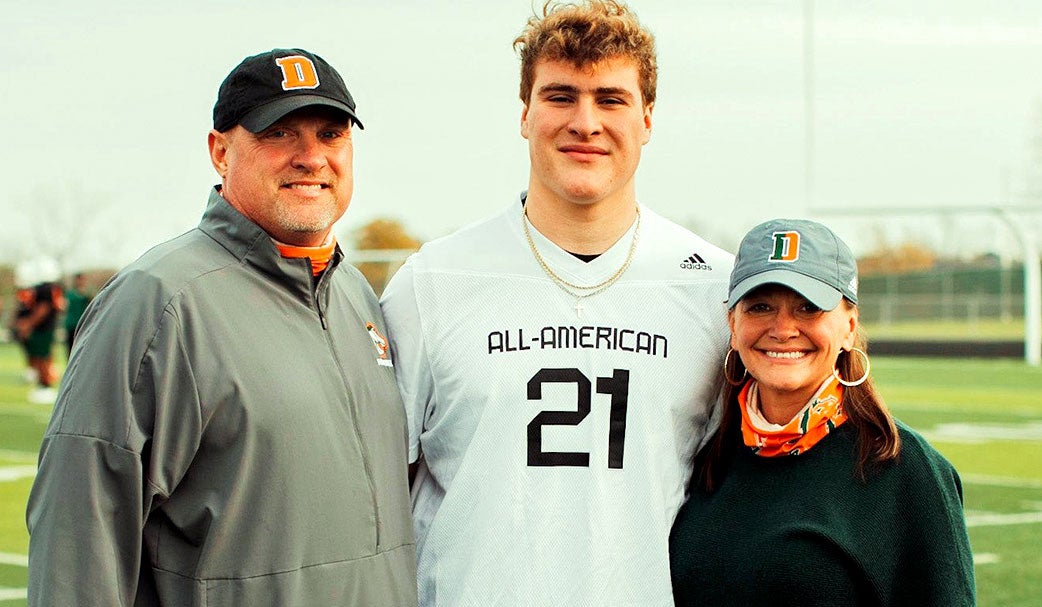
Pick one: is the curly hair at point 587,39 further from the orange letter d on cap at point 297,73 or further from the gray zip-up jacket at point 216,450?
the gray zip-up jacket at point 216,450

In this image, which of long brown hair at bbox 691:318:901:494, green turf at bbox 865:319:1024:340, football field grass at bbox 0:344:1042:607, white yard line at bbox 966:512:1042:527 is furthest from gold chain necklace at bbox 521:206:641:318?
green turf at bbox 865:319:1024:340

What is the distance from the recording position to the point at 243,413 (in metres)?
2.46

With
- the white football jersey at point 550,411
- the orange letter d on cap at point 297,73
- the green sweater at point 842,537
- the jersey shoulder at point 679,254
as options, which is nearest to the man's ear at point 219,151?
the orange letter d on cap at point 297,73

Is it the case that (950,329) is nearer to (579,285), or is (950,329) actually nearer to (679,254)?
(679,254)

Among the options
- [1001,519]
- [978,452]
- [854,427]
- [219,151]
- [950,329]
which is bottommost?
[1001,519]

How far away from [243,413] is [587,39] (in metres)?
1.15

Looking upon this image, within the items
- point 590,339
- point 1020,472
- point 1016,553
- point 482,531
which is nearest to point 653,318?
point 590,339

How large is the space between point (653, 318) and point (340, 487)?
0.85 m

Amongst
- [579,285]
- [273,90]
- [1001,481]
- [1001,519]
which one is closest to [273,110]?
[273,90]

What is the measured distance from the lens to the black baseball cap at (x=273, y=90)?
2.64 meters

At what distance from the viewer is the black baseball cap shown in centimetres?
264

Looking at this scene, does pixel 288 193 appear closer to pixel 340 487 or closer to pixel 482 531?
pixel 340 487

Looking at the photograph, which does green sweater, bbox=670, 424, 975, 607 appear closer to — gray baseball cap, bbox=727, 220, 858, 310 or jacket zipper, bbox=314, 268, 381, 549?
gray baseball cap, bbox=727, 220, 858, 310

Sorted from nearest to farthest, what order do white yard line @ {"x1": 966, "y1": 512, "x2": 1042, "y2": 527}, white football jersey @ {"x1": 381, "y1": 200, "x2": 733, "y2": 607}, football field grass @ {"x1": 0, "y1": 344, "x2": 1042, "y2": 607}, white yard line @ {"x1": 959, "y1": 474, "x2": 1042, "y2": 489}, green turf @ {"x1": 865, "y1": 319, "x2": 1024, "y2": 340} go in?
white football jersey @ {"x1": 381, "y1": 200, "x2": 733, "y2": 607} < football field grass @ {"x1": 0, "y1": 344, "x2": 1042, "y2": 607} < white yard line @ {"x1": 966, "y1": 512, "x2": 1042, "y2": 527} < white yard line @ {"x1": 959, "y1": 474, "x2": 1042, "y2": 489} < green turf @ {"x1": 865, "y1": 319, "x2": 1024, "y2": 340}
